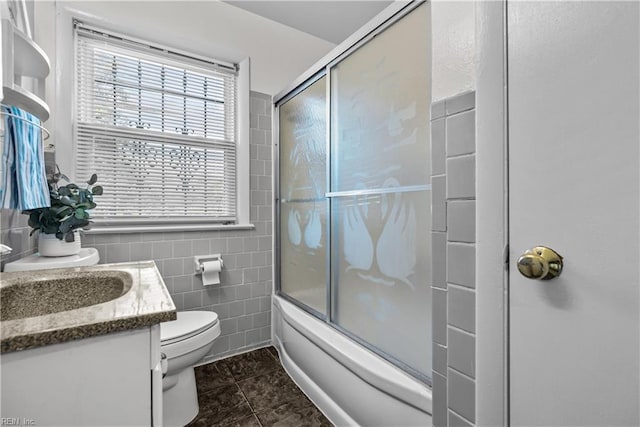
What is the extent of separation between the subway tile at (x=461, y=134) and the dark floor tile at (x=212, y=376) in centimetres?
185

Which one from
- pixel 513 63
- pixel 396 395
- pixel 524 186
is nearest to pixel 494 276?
pixel 524 186

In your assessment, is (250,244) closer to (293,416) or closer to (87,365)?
(293,416)

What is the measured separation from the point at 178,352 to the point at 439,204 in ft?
4.55

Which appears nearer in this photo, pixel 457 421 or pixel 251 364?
pixel 457 421

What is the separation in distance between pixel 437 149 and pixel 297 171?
4.12 ft

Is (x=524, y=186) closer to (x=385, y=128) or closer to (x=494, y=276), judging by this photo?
(x=494, y=276)

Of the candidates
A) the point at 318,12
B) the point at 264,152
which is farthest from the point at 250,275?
the point at 318,12

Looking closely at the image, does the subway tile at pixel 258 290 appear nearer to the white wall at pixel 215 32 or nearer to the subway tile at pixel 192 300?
the subway tile at pixel 192 300

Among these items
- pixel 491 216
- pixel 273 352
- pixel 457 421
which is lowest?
pixel 273 352

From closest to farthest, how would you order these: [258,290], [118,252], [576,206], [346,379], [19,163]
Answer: [576,206] → [19,163] → [346,379] → [118,252] → [258,290]

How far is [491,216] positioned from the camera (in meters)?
0.77

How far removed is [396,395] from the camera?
3.68 ft

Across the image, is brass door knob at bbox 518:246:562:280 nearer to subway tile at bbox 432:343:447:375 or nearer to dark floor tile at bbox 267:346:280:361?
subway tile at bbox 432:343:447:375

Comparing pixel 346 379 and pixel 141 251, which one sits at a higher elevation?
pixel 141 251
